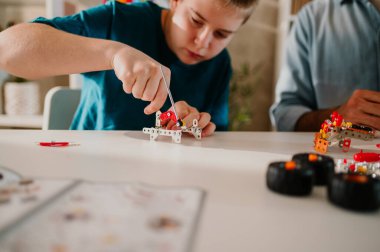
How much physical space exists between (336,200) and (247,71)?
6.93ft

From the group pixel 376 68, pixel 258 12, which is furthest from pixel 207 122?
pixel 258 12

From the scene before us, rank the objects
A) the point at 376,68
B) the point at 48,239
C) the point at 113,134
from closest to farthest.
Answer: the point at 48,239
the point at 113,134
the point at 376,68

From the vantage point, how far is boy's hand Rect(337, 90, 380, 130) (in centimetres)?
95

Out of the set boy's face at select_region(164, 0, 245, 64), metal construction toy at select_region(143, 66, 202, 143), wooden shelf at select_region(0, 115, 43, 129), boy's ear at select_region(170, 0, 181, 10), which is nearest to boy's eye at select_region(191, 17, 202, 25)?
boy's face at select_region(164, 0, 245, 64)

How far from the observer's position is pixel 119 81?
1125 millimetres

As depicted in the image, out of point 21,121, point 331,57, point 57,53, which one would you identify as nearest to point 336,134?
point 57,53

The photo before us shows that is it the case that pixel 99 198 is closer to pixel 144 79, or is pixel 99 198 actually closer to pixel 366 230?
pixel 366 230

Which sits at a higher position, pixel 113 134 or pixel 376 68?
pixel 376 68

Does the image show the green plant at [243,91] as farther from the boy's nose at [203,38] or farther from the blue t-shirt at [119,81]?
the boy's nose at [203,38]

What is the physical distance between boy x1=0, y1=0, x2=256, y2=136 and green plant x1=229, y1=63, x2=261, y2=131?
1.11 meters

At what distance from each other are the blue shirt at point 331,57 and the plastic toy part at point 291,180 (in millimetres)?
972

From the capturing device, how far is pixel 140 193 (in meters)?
0.37

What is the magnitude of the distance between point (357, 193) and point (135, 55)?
487 mm

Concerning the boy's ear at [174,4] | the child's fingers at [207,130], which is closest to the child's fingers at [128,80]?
the child's fingers at [207,130]
